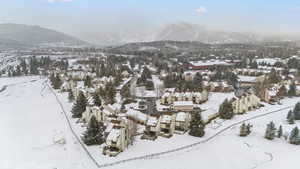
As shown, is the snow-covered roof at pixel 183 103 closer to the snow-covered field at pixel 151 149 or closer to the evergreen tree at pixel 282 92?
the snow-covered field at pixel 151 149

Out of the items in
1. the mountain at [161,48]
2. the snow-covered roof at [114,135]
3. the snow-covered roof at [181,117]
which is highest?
the mountain at [161,48]

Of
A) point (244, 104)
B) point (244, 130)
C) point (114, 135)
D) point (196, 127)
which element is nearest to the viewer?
point (114, 135)

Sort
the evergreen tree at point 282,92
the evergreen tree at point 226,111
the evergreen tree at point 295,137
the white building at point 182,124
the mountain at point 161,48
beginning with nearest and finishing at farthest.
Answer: the evergreen tree at point 295,137, the white building at point 182,124, the evergreen tree at point 226,111, the evergreen tree at point 282,92, the mountain at point 161,48

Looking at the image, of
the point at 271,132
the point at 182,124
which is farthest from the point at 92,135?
the point at 271,132

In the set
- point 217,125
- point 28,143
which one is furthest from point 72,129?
point 217,125

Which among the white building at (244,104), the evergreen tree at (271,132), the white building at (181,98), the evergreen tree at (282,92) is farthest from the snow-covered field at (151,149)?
the evergreen tree at (282,92)

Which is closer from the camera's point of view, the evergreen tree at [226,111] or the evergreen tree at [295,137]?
the evergreen tree at [295,137]

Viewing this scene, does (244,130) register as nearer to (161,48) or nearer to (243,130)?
(243,130)

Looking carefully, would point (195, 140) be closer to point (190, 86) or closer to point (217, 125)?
point (217, 125)
